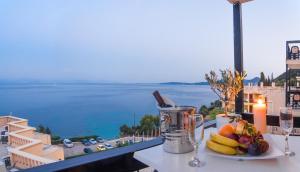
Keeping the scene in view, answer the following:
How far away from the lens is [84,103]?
2703mm

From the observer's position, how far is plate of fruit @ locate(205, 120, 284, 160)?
957mm

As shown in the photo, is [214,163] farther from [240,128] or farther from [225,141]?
[240,128]

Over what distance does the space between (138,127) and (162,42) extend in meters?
2.19

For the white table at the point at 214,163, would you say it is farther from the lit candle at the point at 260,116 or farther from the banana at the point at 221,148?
the lit candle at the point at 260,116

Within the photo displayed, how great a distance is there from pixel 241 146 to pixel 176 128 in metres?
0.28

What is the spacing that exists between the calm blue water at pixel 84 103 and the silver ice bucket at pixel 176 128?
0.83 metres

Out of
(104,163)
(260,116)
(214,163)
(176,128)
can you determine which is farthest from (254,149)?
(104,163)

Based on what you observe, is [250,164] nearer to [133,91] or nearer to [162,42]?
[133,91]

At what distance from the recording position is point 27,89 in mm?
Result: 2281

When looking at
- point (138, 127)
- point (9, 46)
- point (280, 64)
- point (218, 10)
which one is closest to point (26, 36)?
point (9, 46)

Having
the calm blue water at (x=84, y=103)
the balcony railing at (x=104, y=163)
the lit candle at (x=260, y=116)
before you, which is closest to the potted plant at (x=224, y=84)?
the calm blue water at (x=84, y=103)

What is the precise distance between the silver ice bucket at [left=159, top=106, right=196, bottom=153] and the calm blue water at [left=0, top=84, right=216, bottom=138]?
0.83 metres

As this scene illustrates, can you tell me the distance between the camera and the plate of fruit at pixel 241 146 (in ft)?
3.14

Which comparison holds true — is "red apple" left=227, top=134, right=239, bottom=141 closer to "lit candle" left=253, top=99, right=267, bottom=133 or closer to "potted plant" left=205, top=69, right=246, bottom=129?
"lit candle" left=253, top=99, right=267, bottom=133
